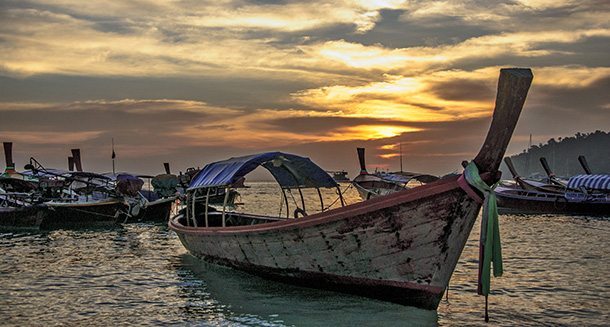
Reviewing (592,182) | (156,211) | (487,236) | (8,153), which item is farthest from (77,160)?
(487,236)

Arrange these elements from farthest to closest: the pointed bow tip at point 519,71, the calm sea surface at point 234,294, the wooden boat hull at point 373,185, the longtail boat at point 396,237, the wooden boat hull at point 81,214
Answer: the wooden boat hull at point 373,185, the wooden boat hull at point 81,214, the calm sea surface at point 234,294, the longtail boat at point 396,237, the pointed bow tip at point 519,71

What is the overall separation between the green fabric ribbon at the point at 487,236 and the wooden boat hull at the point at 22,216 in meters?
23.7

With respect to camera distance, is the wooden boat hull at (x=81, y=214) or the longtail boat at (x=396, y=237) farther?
the wooden boat hull at (x=81, y=214)

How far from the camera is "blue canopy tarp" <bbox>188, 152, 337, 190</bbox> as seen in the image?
14.4 meters

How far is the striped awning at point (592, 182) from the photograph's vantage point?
35.7 m

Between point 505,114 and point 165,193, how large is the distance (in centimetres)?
3299

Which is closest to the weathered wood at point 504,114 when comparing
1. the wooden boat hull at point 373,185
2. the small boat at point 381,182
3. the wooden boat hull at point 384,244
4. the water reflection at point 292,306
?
the wooden boat hull at point 384,244

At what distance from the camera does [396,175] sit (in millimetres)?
44219

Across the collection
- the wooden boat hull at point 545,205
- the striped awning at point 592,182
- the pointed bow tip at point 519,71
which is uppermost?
the pointed bow tip at point 519,71

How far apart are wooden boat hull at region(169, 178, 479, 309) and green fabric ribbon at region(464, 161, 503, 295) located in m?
0.31

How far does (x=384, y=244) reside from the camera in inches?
392

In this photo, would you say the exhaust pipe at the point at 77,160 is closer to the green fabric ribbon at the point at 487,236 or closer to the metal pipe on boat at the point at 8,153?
the metal pipe on boat at the point at 8,153

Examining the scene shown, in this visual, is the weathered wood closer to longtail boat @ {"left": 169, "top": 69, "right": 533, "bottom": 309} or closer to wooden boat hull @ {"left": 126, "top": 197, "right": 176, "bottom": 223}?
longtail boat @ {"left": 169, "top": 69, "right": 533, "bottom": 309}

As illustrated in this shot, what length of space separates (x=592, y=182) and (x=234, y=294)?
30859 mm
